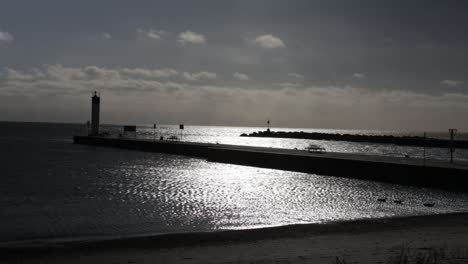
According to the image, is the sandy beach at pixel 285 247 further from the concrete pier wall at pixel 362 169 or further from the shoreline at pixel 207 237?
the concrete pier wall at pixel 362 169

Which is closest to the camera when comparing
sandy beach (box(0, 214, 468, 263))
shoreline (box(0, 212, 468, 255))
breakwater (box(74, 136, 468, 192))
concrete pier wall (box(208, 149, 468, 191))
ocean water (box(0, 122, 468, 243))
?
sandy beach (box(0, 214, 468, 263))

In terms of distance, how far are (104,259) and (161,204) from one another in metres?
9.34

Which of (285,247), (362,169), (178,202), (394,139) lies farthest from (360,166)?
(394,139)

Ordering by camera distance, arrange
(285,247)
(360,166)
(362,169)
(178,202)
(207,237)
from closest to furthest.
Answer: (285,247), (207,237), (178,202), (362,169), (360,166)

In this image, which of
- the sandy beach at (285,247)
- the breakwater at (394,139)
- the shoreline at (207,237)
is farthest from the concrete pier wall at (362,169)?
the breakwater at (394,139)

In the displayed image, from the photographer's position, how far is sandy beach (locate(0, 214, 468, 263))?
1066 centimetres

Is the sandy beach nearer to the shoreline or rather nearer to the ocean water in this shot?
the shoreline

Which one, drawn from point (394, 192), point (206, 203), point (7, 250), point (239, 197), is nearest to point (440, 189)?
point (394, 192)

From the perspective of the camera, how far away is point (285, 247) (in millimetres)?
12438

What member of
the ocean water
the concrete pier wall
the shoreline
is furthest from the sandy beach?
the concrete pier wall

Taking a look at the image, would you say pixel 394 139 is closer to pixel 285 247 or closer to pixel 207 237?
pixel 207 237

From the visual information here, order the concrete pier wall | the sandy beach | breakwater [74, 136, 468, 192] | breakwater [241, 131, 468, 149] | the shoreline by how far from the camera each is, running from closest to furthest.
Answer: the sandy beach → the shoreline → the concrete pier wall → breakwater [74, 136, 468, 192] → breakwater [241, 131, 468, 149]

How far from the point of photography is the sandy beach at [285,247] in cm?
1066

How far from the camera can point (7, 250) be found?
12.3 m
